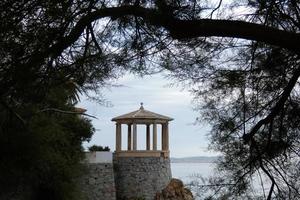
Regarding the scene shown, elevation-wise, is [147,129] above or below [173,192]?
above

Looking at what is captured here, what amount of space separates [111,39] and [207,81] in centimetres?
49

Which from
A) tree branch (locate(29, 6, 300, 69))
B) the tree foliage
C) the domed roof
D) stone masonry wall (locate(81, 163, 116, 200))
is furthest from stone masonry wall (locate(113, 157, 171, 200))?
tree branch (locate(29, 6, 300, 69))

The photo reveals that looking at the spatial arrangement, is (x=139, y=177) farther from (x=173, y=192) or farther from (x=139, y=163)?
(x=173, y=192)

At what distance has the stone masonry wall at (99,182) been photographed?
11359 millimetres

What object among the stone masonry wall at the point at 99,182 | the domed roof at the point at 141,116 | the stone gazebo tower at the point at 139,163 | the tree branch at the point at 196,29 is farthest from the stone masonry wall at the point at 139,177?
the tree branch at the point at 196,29

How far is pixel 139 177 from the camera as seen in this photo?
1280cm

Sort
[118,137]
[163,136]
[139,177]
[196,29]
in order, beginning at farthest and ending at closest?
[163,136] < [118,137] < [139,177] < [196,29]

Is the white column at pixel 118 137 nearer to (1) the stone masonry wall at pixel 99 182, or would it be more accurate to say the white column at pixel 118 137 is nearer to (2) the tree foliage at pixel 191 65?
(1) the stone masonry wall at pixel 99 182

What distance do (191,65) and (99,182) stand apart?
945cm

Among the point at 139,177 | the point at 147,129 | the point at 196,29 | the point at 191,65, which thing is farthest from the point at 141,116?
the point at 196,29

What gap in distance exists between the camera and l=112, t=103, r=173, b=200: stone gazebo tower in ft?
41.8

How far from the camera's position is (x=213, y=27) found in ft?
5.47

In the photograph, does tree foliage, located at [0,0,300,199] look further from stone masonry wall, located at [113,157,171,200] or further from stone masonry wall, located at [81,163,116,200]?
stone masonry wall, located at [113,157,171,200]

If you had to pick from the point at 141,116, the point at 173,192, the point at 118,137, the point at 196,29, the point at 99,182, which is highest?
the point at 141,116
